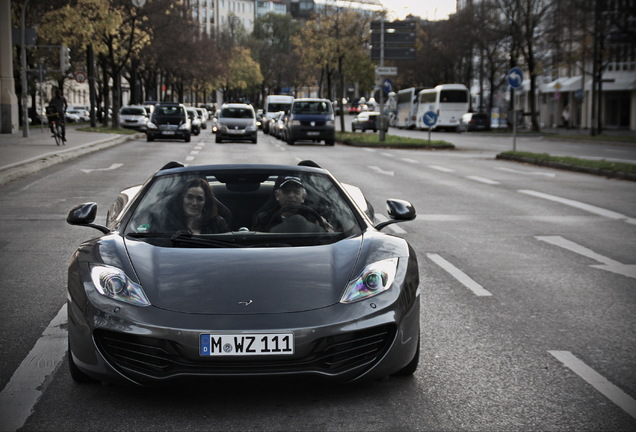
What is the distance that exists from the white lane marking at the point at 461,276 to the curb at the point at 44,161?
11.5 meters

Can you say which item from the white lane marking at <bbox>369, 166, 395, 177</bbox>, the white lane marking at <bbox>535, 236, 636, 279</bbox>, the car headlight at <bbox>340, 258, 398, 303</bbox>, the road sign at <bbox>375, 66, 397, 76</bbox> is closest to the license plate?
the car headlight at <bbox>340, 258, 398, 303</bbox>

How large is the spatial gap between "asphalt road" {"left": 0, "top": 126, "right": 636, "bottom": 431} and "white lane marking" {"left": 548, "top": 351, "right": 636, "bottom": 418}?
0.02 m

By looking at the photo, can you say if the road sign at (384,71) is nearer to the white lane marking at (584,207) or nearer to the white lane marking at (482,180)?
the white lane marking at (482,180)

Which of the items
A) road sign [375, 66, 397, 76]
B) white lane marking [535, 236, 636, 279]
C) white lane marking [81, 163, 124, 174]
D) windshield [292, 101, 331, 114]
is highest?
road sign [375, 66, 397, 76]

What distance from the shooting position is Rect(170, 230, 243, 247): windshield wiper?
5.02 m

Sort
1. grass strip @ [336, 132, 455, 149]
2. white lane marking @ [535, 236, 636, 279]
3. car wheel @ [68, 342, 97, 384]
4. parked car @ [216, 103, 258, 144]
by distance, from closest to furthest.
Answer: car wheel @ [68, 342, 97, 384] < white lane marking @ [535, 236, 636, 279] < grass strip @ [336, 132, 455, 149] < parked car @ [216, 103, 258, 144]

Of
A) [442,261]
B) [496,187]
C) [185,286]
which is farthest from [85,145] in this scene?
[185,286]

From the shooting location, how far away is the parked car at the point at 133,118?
5634 centimetres

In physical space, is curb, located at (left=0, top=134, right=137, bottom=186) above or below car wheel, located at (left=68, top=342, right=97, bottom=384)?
below

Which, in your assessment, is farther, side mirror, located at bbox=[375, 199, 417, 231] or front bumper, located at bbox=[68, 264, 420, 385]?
side mirror, located at bbox=[375, 199, 417, 231]

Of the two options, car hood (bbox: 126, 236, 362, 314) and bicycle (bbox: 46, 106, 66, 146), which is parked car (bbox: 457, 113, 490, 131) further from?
car hood (bbox: 126, 236, 362, 314)

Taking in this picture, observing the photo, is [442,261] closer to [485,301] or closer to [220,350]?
[485,301]

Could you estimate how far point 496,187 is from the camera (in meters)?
18.9

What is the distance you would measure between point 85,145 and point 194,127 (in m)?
22.0
